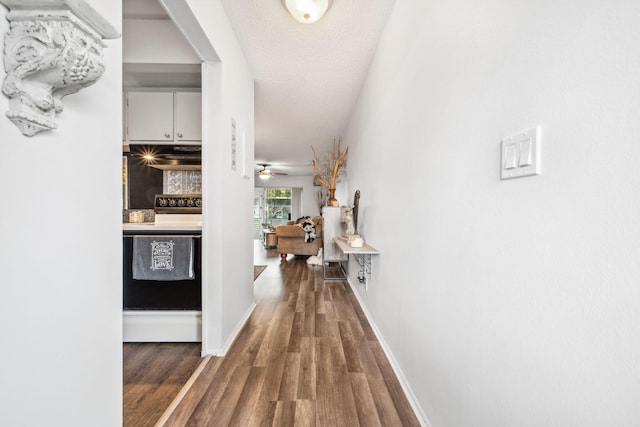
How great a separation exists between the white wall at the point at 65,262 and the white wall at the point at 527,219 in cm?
109

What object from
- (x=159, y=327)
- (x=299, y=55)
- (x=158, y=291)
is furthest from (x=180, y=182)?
(x=299, y=55)

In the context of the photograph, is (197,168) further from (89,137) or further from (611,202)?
(611,202)

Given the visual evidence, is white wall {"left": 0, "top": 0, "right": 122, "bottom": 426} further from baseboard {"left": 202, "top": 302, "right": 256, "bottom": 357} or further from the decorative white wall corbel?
baseboard {"left": 202, "top": 302, "right": 256, "bottom": 357}

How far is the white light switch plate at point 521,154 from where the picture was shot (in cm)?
72

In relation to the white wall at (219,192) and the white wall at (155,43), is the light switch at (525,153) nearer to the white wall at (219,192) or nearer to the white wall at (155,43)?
the white wall at (219,192)

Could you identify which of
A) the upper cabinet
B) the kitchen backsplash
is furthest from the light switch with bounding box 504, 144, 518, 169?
the kitchen backsplash

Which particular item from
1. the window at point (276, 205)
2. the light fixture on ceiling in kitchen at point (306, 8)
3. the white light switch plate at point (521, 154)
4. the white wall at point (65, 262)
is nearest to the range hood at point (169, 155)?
the light fixture on ceiling in kitchen at point (306, 8)

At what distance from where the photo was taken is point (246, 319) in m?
2.75

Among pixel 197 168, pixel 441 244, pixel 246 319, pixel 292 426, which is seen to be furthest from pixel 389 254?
pixel 197 168

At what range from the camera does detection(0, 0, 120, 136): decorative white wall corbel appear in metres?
0.60

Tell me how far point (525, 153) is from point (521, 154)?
2cm

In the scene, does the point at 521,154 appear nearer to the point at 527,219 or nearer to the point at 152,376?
the point at 527,219

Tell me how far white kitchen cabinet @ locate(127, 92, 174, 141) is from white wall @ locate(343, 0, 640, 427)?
218 cm

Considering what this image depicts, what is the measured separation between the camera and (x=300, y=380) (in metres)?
1.77
